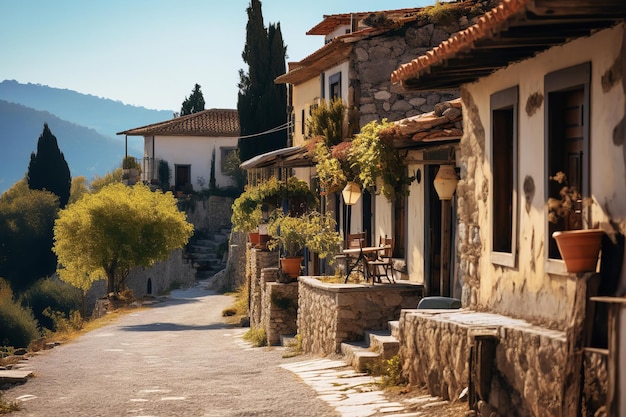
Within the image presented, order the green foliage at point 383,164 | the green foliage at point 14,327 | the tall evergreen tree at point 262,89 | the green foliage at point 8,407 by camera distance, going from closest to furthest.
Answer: the green foliage at point 8,407 < the green foliage at point 383,164 < the green foliage at point 14,327 < the tall evergreen tree at point 262,89

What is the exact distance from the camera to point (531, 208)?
987cm

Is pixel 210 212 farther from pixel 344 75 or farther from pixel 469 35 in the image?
pixel 469 35

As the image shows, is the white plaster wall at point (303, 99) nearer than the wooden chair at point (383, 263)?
No

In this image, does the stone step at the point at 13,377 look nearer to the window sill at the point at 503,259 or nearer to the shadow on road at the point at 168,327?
the window sill at the point at 503,259

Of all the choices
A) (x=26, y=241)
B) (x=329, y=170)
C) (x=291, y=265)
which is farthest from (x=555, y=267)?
(x=26, y=241)

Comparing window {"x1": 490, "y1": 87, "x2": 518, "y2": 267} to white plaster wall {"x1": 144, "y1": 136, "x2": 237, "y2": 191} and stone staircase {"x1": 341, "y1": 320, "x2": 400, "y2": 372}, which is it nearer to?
stone staircase {"x1": 341, "y1": 320, "x2": 400, "y2": 372}

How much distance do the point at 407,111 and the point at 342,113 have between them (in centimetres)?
158

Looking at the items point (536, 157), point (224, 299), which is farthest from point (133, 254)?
point (536, 157)

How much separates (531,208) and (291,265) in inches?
545

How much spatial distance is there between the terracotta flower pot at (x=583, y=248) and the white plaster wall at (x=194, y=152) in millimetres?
55521

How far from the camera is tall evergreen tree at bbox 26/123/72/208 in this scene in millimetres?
71000

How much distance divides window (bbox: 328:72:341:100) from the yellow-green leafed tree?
1619 cm

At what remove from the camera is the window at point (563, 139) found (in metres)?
9.05

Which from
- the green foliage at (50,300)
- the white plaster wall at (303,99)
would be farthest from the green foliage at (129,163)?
the white plaster wall at (303,99)
